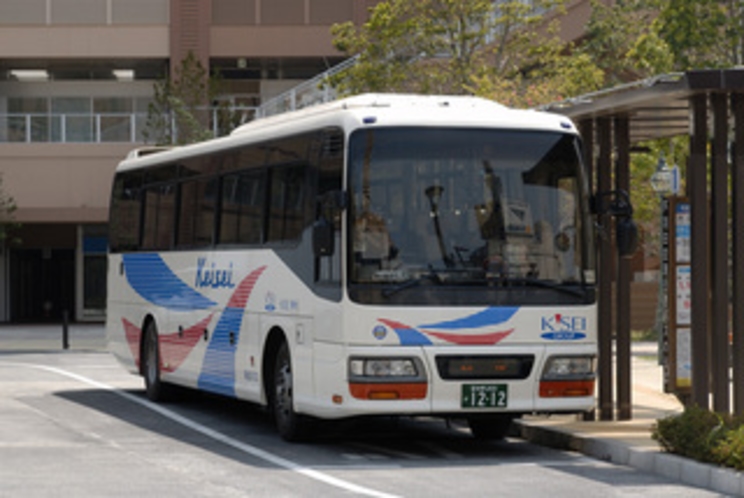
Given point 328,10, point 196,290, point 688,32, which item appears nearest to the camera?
point 196,290

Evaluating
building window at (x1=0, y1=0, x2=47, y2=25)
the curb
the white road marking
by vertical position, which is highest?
building window at (x1=0, y1=0, x2=47, y2=25)

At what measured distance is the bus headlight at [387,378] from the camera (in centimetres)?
1545

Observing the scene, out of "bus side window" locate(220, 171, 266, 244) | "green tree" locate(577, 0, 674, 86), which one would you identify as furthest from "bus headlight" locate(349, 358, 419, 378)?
"green tree" locate(577, 0, 674, 86)

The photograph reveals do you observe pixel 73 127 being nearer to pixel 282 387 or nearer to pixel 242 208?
pixel 242 208

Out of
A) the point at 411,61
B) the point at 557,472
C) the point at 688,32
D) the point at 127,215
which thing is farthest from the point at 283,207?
the point at 411,61

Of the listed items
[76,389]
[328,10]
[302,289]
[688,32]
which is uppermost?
[328,10]

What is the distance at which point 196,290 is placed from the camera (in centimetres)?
2058

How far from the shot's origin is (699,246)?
1589 centimetres

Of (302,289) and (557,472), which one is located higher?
(302,289)

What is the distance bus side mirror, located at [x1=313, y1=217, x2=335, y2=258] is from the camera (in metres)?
15.7

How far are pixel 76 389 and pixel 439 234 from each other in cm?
1054

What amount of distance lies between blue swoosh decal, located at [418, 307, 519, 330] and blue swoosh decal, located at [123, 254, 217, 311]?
490 cm

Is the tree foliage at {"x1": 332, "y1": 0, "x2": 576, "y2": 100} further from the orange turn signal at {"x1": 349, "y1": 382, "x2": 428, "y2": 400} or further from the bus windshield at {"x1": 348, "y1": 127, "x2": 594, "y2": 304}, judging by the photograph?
the orange turn signal at {"x1": 349, "y1": 382, "x2": 428, "y2": 400}

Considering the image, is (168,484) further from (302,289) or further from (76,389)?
(76,389)
